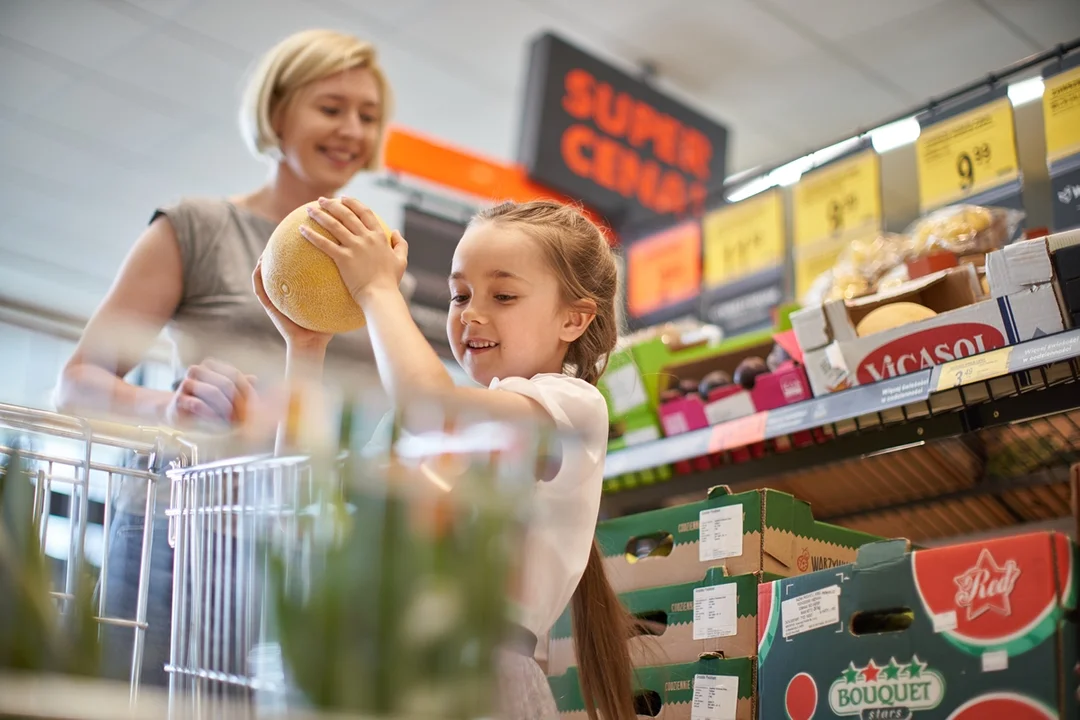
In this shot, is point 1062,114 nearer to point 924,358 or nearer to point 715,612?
point 924,358

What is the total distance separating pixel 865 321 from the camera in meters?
2.19

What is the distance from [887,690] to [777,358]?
A: 100 centimetres

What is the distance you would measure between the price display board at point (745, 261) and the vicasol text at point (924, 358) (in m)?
1.34

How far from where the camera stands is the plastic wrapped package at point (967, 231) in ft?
7.88

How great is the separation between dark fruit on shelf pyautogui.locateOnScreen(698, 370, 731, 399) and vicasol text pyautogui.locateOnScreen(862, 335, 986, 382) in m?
0.40

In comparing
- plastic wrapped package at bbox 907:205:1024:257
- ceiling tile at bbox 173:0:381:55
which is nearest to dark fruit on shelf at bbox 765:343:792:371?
plastic wrapped package at bbox 907:205:1024:257

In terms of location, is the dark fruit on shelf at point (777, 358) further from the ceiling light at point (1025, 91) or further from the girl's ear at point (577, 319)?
the ceiling light at point (1025, 91)

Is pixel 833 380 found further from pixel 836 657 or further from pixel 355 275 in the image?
pixel 355 275

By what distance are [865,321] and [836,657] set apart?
2.61ft

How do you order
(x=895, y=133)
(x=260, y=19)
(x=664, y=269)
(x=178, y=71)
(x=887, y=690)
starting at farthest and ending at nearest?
(x=178, y=71) → (x=260, y=19) → (x=664, y=269) → (x=895, y=133) → (x=887, y=690)

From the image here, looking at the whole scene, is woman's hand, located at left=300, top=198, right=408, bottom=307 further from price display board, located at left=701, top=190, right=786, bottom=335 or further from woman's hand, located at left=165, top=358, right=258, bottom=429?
price display board, located at left=701, top=190, right=786, bottom=335

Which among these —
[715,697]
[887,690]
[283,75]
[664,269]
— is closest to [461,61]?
[664,269]

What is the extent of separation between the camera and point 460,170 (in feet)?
16.0

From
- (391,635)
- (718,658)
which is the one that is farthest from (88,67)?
(391,635)
